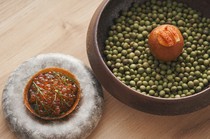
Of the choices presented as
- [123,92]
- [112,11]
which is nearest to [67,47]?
[112,11]

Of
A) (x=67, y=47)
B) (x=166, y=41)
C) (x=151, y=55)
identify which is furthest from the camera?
(x=67, y=47)

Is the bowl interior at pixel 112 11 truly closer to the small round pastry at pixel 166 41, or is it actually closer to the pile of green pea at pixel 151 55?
the pile of green pea at pixel 151 55

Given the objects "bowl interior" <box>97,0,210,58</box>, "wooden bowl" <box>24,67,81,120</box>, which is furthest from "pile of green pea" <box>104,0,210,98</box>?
"wooden bowl" <box>24,67,81,120</box>

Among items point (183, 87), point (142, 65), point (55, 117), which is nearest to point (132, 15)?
point (142, 65)

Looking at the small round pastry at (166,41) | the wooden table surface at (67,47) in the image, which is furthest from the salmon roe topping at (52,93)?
the small round pastry at (166,41)

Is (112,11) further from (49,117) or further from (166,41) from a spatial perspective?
(49,117)

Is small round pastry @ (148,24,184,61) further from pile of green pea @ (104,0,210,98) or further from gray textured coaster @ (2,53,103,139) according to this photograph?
gray textured coaster @ (2,53,103,139)
